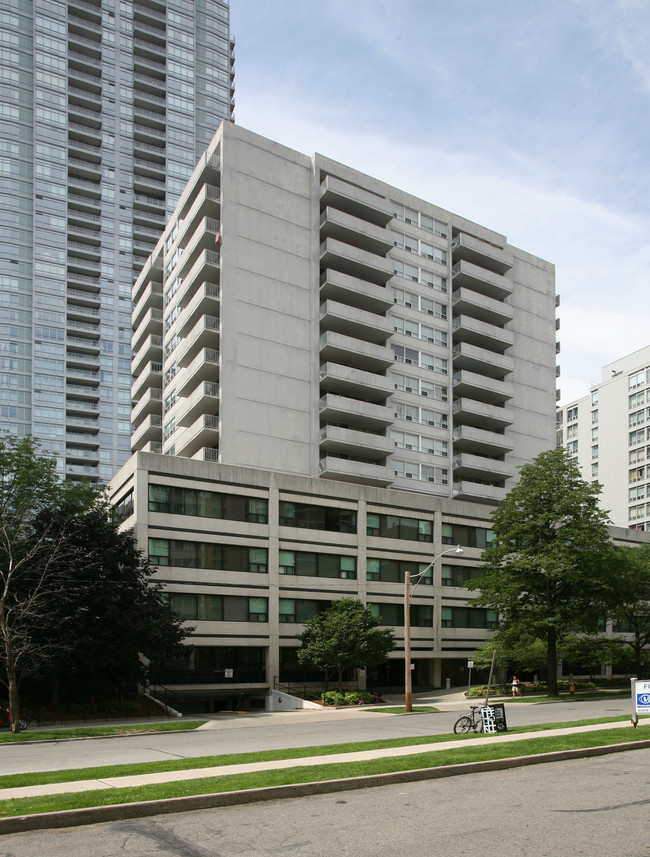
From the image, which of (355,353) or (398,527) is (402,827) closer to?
(398,527)

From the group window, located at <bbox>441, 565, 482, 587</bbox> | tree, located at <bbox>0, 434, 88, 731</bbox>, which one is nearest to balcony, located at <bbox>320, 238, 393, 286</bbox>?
window, located at <bbox>441, 565, 482, 587</bbox>

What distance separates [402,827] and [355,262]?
5736 cm

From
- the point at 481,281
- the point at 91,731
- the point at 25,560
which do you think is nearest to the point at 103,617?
the point at 25,560

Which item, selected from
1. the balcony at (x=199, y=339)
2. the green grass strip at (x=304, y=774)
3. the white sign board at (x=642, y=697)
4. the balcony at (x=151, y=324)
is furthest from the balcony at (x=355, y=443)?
the green grass strip at (x=304, y=774)

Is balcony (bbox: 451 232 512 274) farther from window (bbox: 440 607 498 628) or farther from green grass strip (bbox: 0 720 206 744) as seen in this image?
green grass strip (bbox: 0 720 206 744)

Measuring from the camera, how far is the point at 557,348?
81.3 meters

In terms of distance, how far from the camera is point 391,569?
59.5m

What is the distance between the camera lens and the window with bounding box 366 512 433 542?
2327 inches

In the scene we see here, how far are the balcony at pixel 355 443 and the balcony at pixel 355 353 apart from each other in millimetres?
5612

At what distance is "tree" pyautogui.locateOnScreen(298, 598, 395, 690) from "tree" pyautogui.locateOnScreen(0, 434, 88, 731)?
53.5ft

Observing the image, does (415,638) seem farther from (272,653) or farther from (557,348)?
(557,348)

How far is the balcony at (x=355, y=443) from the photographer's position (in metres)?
61.5

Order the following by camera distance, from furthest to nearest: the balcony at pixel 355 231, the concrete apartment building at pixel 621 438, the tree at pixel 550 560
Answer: the concrete apartment building at pixel 621 438, the balcony at pixel 355 231, the tree at pixel 550 560

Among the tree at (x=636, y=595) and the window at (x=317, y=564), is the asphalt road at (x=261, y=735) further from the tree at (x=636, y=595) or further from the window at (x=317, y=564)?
the tree at (x=636, y=595)
